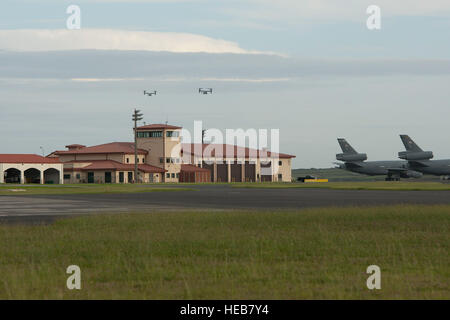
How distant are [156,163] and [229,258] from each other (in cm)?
13498

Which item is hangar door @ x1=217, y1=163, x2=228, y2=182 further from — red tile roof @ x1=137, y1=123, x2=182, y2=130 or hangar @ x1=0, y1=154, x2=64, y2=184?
hangar @ x1=0, y1=154, x2=64, y2=184

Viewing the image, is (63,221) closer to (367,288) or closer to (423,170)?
(367,288)

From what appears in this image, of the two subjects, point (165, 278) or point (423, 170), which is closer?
point (165, 278)

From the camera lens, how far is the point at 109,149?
154 metres

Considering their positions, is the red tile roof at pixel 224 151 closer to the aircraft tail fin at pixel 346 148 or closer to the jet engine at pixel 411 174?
A: the aircraft tail fin at pixel 346 148

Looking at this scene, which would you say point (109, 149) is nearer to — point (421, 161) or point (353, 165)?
point (353, 165)

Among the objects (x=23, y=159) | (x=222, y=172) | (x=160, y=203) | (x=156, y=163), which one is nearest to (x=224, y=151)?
(x=222, y=172)

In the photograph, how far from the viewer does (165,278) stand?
545 inches

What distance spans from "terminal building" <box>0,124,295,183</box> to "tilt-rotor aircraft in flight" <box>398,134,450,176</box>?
Result: 1336 inches
